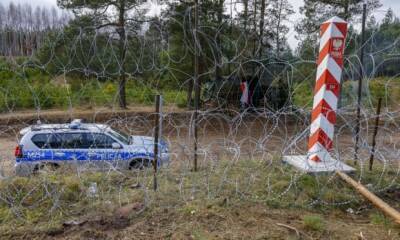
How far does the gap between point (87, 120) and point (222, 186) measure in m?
12.7

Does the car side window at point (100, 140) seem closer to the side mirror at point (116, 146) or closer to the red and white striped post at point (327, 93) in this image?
the side mirror at point (116, 146)

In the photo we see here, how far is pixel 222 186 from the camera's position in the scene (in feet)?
14.8

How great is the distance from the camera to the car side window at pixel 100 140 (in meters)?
7.77

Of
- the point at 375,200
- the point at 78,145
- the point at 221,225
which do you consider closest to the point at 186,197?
the point at 221,225

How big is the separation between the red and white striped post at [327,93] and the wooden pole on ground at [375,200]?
1.18ft

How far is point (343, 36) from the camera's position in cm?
504

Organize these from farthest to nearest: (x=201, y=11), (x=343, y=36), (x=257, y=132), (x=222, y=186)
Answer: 1. (x=257, y=132)
2. (x=201, y=11)
3. (x=343, y=36)
4. (x=222, y=186)

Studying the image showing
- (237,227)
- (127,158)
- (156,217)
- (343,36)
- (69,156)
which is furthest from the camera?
(127,158)

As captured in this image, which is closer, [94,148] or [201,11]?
[94,148]

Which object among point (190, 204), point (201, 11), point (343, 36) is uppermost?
point (201, 11)

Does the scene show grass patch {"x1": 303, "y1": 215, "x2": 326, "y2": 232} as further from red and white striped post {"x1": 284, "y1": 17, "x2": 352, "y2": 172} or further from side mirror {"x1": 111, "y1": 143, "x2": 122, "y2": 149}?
side mirror {"x1": 111, "y1": 143, "x2": 122, "y2": 149}

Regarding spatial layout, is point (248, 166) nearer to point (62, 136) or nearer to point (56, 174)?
point (56, 174)

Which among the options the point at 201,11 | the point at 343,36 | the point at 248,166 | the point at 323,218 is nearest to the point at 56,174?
the point at 248,166

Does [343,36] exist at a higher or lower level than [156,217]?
higher
